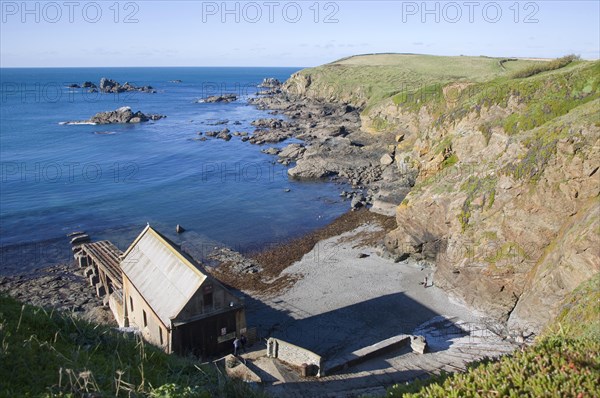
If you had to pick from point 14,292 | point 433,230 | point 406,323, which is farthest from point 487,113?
point 14,292

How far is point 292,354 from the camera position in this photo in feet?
75.3

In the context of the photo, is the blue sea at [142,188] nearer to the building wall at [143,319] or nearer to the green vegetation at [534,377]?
the building wall at [143,319]

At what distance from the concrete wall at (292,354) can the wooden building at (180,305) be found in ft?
9.50

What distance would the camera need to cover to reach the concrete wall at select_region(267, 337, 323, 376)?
22.3m

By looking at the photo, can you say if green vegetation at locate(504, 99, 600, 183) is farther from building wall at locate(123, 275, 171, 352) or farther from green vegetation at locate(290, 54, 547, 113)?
green vegetation at locate(290, 54, 547, 113)

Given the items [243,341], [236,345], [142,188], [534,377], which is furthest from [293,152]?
[534,377]

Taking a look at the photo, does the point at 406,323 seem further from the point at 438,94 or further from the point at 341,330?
the point at 438,94

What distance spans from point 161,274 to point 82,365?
51.4 feet

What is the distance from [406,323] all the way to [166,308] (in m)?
15.9

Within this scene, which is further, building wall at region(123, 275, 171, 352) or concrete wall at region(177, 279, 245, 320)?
building wall at region(123, 275, 171, 352)

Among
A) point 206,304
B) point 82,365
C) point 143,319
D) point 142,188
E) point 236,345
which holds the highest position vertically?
point 82,365

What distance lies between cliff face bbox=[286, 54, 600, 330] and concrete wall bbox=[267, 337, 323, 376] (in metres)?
14.6

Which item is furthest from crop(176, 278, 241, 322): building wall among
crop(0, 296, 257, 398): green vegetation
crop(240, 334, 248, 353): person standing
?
crop(0, 296, 257, 398): green vegetation

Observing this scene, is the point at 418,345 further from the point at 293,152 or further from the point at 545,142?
the point at 293,152
